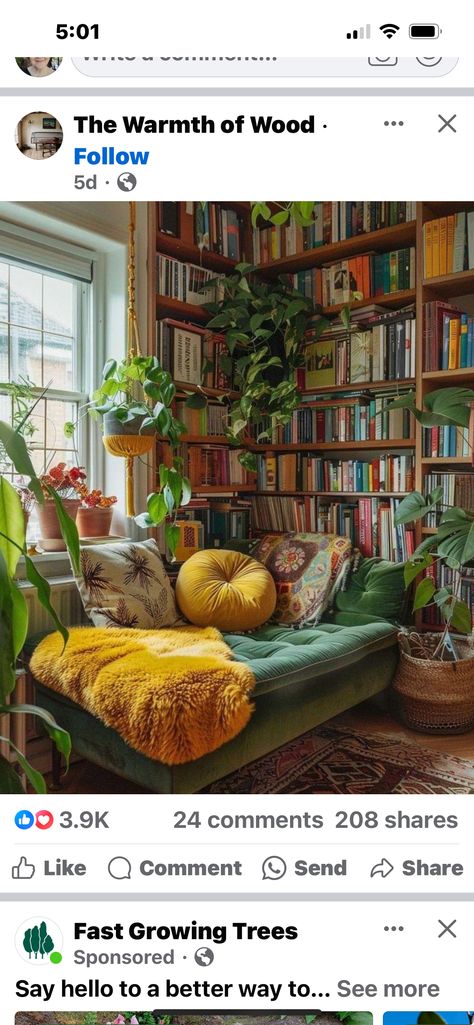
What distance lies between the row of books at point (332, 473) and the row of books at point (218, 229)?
2.59 feet

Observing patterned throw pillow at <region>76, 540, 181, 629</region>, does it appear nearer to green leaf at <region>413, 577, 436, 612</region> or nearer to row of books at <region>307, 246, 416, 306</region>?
green leaf at <region>413, 577, 436, 612</region>

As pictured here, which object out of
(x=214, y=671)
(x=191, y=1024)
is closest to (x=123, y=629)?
(x=214, y=671)

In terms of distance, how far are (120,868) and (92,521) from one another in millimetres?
1497

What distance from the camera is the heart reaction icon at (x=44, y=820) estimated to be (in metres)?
0.42

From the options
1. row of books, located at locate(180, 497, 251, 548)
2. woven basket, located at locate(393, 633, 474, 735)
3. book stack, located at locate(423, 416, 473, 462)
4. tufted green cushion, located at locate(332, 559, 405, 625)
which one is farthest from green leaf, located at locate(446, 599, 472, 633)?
row of books, located at locate(180, 497, 251, 548)

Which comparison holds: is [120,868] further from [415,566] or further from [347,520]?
[347,520]

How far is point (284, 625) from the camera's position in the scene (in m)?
1.85

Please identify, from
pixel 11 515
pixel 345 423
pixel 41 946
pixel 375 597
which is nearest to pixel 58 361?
pixel 345 423

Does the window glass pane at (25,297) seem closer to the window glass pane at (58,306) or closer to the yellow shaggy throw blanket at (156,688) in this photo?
the window glass pane at (58,306)

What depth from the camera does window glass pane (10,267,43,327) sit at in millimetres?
1769

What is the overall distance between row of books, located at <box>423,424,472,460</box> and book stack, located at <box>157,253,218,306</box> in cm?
92

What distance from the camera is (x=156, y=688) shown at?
109 centimetres
